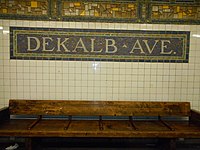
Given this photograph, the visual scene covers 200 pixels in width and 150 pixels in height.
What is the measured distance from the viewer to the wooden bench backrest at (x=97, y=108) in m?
3.16

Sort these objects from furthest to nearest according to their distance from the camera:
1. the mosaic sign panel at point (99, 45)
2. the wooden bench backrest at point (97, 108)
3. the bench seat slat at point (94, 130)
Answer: the mosaic sign panel at point (99, 45) < the wooden bench backrest at point (97, 108) < the bench seat slat at point (94, 130)

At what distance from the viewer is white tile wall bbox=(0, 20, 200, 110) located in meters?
3.30

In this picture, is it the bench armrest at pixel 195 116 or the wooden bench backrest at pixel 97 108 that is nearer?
the bench armrest at pixel 195 116

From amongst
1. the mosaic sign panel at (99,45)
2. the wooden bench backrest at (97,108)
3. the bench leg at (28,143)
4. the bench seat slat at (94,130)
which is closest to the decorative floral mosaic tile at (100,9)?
the mosaic sign panel at (99,45)

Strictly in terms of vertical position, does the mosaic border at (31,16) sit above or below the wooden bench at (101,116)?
above

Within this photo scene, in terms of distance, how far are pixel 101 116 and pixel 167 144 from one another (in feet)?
3.68

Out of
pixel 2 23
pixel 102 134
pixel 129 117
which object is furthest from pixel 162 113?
pixel 2 23

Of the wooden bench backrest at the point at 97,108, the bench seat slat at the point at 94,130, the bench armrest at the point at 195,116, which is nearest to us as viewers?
the bench seat slat at the point at 94,130

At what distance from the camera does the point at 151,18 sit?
3336mm

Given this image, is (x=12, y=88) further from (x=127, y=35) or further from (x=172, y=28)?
(x=172, y=28)

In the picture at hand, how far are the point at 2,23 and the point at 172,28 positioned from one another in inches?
115

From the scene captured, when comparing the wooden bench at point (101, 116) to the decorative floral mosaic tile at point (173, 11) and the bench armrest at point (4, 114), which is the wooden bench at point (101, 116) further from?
the decorative floral mosaic tile at point (173, 11)

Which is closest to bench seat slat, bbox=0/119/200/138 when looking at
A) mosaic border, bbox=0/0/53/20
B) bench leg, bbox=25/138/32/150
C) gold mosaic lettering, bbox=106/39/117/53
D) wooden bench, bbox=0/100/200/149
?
wooden bench, bbox=0/100/200/149

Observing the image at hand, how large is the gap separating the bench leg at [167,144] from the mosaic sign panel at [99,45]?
1.34 meters
